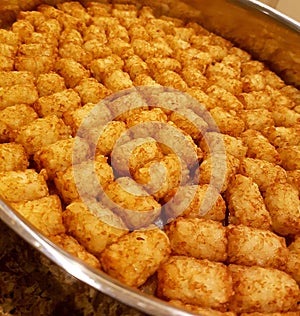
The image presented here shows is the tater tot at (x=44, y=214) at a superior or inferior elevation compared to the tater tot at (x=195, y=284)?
inferior

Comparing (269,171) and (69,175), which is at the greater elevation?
(269,171)

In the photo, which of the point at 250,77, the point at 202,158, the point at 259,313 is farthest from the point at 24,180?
the point at 250,77

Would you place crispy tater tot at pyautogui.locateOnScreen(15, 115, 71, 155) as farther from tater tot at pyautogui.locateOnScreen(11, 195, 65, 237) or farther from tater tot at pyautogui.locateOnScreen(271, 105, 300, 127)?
tater tot at pyautogui.locateOnScreen(271, 105, 300, 127)

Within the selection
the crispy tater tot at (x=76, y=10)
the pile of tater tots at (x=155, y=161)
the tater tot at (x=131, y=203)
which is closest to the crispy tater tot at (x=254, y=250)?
the pile of tater tots at (x=155, y=161)

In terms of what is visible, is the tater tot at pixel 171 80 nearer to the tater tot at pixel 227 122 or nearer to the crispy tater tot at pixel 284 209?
the tater tot at pixel 227 122

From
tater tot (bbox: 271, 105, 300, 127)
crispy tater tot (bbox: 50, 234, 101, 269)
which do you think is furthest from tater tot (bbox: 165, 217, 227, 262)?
tater tot (bbox: 271, 105, 300, 127)

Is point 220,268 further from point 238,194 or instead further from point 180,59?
point 180,59
